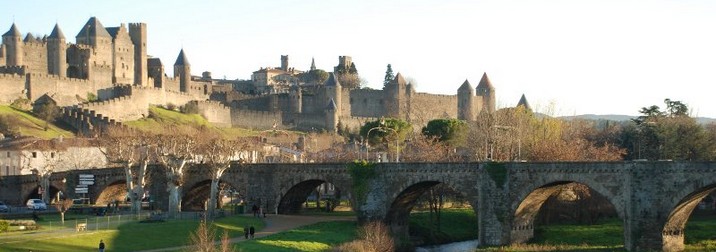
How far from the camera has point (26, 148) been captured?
84562 mm

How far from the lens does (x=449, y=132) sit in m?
106

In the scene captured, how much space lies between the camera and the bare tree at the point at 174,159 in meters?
64.1

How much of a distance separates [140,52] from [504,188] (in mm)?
85320

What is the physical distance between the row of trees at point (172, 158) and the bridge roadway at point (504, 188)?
191cm

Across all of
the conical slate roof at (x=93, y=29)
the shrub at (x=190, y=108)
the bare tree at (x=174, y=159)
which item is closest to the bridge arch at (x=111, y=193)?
the bare tree at (x=174, y=159)

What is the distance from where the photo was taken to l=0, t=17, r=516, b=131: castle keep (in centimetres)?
11044

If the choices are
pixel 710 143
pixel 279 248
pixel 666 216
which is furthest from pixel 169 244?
pixel 710 143

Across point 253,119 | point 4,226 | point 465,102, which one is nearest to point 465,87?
point 465,102

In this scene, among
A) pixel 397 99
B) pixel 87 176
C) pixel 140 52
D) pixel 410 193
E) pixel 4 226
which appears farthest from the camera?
pixel 397 99

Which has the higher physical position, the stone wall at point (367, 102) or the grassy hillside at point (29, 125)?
the stone wall at point (367, 102)

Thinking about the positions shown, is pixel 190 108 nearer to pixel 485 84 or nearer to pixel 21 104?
pixel 21 104

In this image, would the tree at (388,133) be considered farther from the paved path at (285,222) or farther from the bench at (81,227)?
the bench at (81,227)

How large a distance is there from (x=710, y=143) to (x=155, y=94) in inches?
2733

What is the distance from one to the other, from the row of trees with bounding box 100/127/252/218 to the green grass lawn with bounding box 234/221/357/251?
7006mm
